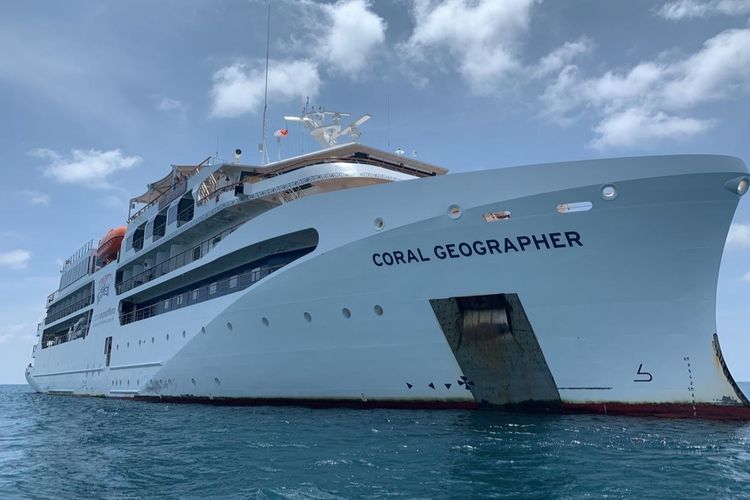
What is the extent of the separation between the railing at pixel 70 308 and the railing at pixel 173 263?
18.6 feet

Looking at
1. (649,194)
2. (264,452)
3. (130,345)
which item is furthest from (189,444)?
(130,345)

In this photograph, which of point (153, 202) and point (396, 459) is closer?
point (396, 459)

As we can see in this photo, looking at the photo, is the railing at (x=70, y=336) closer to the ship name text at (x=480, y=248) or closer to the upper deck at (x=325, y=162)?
the upper deck at (x=325, y=162)

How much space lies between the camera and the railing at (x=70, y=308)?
102 ft

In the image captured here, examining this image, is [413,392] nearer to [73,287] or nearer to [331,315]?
[331,315]

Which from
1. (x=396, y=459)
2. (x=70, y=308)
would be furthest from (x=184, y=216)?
(x=70, y=308)

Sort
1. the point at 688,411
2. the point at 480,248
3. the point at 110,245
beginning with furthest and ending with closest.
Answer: the point at 110,245, the point at 480,248, the point at 688,411

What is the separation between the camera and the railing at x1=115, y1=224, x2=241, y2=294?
19.7m

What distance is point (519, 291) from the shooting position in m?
11.7

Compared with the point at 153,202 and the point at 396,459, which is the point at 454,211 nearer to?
the point at 396,459

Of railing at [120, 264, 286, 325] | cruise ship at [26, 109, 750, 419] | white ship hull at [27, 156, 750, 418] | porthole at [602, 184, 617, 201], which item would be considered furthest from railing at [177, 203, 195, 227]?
porthole at [602, 184, 617, 201]

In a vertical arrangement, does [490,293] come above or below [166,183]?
below

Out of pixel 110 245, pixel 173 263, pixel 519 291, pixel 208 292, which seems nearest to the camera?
pixel 519 291

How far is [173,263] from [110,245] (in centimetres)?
997
